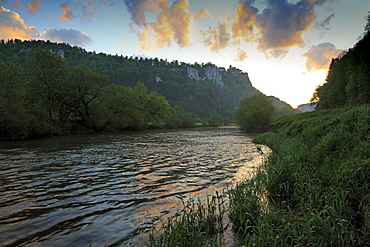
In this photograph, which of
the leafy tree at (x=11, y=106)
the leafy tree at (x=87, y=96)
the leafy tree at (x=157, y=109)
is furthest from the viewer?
the leafy tree at (x=157, y=109)

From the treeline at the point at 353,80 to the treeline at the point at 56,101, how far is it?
5793 cm

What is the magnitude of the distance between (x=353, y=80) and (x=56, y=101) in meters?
70.2

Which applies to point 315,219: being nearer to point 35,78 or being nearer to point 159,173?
point 159,173

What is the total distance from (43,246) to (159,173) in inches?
316

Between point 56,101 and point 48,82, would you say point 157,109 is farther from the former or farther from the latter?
point 48,82

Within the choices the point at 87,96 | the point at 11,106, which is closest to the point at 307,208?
the point at 11,106

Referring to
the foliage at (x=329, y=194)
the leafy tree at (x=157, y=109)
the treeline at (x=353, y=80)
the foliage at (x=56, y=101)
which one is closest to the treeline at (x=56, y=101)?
the foliage at (x=56, y=101)

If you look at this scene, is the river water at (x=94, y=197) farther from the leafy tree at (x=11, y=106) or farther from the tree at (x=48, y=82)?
the tree at (x=48, y=82)

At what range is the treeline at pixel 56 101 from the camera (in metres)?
33.1

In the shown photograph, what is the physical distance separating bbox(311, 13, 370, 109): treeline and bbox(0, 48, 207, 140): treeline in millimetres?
57932

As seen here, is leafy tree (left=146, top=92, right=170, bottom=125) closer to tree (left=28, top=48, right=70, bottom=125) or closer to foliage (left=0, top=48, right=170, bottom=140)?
foliage (left=0, top=48, right=170, bottom=140)

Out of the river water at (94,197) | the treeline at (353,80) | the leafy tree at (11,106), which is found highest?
the treeline at (353,80)

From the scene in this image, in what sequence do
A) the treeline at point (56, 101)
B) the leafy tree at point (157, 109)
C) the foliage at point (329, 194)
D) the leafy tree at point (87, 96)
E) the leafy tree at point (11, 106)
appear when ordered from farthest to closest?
the leafy tree at point (157, 109), the leafy tree at point (87, 96), the treeline at point (56, 101), the leafy tree at point (11, 106), the foliage at point (329, 194)

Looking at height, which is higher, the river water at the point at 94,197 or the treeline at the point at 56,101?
the treeline at the point at 56,101
